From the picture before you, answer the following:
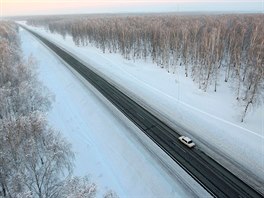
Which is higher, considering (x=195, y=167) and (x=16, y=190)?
(x=16, y=190)

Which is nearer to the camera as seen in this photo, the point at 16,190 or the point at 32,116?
the point at 16,190

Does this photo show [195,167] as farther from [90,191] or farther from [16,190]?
[16,190]

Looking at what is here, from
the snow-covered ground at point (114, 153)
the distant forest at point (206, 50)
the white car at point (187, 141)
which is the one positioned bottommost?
the snow-covered ground at point (114, 153)

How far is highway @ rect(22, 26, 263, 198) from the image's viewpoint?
22848 millimetres

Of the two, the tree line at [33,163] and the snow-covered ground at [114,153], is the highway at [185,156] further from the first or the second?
the tree line at [33,163]

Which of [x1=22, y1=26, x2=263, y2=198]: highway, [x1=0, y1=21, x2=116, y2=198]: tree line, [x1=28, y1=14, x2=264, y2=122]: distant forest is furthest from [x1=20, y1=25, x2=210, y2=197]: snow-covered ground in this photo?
[x1=28, y1=14, x2=264, y2=122]: distant forest

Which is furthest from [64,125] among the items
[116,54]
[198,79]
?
[116,54]

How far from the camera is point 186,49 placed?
6088 centimetres

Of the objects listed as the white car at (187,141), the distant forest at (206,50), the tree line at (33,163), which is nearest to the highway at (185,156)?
the white car at (187,141)

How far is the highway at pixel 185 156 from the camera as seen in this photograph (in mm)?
22848

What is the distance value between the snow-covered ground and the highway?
87 cm

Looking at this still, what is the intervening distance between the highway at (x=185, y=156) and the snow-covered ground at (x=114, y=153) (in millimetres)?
866

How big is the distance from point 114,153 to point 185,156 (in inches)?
336

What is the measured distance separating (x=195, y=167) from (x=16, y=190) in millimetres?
17123
